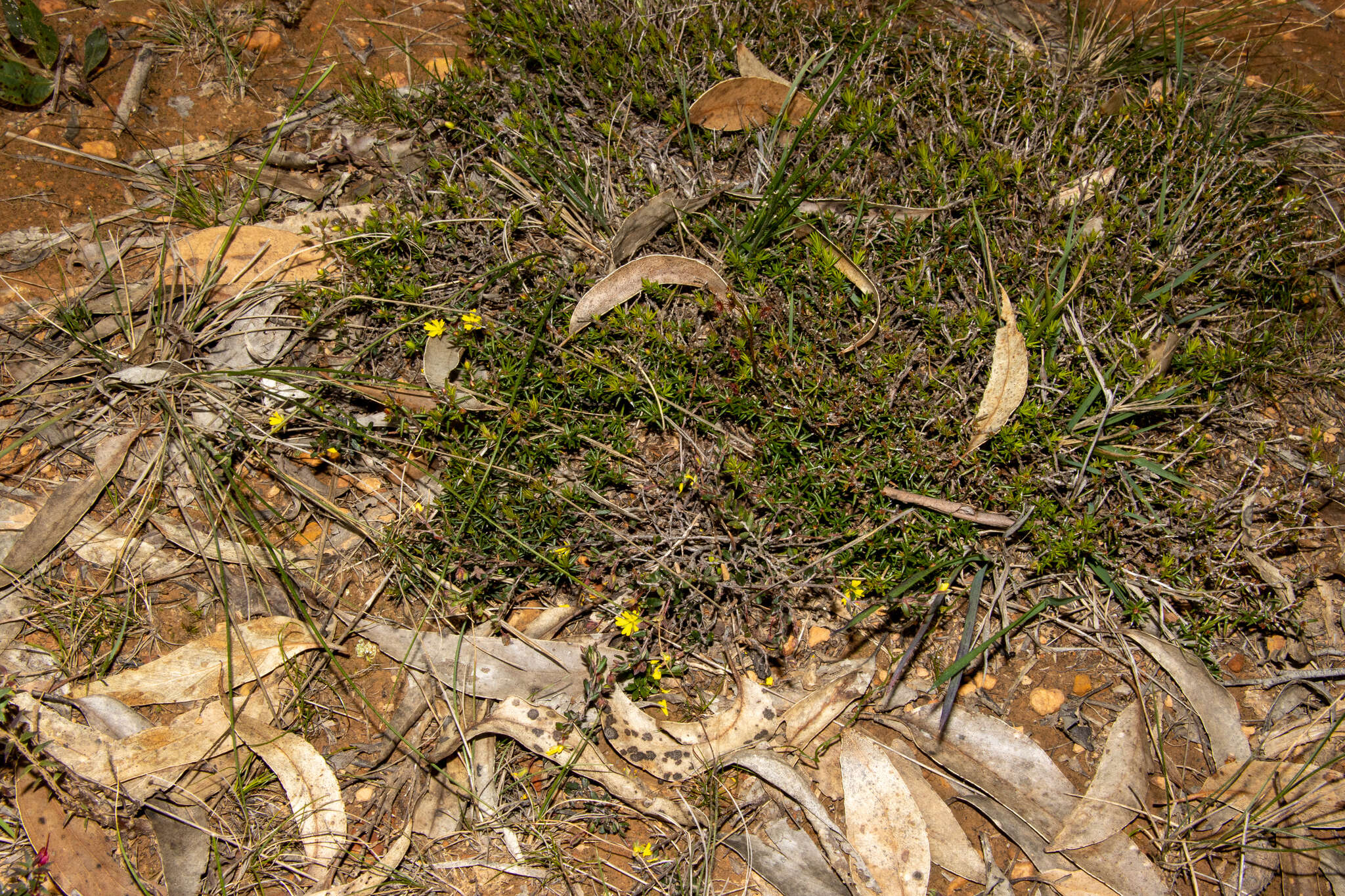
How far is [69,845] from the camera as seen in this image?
2.30 m

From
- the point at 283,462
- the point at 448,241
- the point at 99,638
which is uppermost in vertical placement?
the point at 448,241

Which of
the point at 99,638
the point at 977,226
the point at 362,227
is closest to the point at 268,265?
the point at 362,227

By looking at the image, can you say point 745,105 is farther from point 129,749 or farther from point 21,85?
point 129,749

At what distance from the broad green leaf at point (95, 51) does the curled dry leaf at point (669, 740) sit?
11.8ft

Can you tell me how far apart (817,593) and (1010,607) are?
67 centimetres

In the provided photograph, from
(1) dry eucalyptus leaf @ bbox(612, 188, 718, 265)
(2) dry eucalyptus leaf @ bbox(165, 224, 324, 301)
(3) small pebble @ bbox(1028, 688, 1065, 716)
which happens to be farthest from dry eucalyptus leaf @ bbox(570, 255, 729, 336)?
(3) small pebble @ bbox(1028, 688, 1065, 716)

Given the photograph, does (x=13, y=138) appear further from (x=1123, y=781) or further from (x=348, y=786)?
(x=1123, y=781)

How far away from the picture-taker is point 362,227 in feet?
10.5

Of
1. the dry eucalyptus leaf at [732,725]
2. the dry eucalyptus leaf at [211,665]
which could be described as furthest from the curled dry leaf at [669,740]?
the dry eucalyptus leaf at [211,665]

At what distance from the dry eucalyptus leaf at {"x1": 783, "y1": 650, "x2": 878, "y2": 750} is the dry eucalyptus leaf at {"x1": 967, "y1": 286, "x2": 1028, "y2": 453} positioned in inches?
34.6

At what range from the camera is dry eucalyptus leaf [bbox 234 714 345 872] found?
235 cm

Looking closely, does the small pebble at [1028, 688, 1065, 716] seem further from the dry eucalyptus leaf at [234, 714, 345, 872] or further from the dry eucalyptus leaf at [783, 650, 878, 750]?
the dry eucalyptus leaf at [234, 714, 345, 872]

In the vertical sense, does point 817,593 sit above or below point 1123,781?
above

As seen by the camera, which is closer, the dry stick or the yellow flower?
the yellow flower
